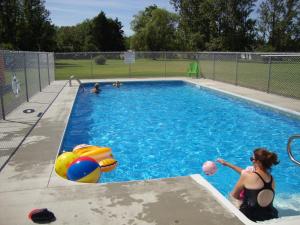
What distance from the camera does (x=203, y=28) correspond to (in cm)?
6278

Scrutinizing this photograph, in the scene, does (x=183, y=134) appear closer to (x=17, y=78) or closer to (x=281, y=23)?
(x=17, y=78)

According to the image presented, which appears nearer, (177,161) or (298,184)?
(298,184)

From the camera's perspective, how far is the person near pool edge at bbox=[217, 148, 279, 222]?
4.08 m

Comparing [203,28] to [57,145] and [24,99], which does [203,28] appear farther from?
[57,145]

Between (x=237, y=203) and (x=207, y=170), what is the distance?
3.97 ft

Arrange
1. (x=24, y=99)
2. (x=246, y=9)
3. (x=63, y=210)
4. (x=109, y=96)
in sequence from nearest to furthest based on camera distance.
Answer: (x=63, y=210) → (x=24, y=99) → (x=109, y=96) → (x=246, y=9)

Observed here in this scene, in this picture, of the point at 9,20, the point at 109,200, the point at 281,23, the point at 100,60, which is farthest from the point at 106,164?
the point at 281,23

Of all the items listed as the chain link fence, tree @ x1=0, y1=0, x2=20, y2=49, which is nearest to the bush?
the chain link fence

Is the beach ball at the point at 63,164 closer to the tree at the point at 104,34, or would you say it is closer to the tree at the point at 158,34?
the tree at the point at 158,34

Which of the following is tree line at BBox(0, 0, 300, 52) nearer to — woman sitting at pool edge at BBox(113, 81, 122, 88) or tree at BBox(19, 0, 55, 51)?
tree at BBox(19, 0, 55, 51)

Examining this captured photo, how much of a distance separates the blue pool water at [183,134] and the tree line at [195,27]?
1267 inches

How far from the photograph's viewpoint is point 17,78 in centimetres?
1102

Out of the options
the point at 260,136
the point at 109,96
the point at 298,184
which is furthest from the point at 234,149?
the point at 109,96

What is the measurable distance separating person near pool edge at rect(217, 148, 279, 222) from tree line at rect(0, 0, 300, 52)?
135ft
